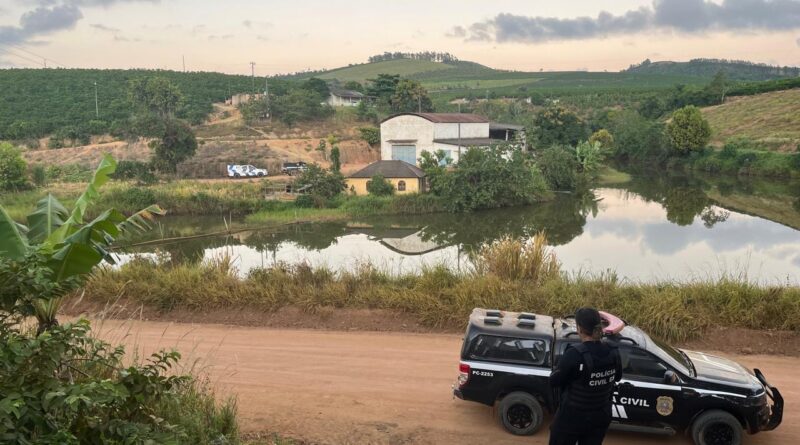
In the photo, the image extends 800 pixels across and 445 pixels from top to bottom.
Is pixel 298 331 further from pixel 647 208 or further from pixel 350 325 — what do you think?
pixel 647 208

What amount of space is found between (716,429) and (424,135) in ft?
138

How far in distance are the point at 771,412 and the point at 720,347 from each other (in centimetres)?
311

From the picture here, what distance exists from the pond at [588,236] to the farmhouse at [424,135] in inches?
375

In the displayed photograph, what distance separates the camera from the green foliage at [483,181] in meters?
37.1

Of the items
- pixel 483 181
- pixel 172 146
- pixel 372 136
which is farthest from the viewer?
pixel 372 136

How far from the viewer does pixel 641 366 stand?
6.60 metres

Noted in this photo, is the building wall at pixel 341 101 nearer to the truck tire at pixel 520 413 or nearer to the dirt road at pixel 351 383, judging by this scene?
the dirt road at pixel 351 383

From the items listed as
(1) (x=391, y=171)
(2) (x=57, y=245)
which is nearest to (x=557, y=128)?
(1) (x=391, y=171)

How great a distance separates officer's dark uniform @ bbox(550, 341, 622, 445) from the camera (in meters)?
4.90

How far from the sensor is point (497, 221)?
3428 cm

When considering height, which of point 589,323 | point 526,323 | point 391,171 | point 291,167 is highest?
point 589,323

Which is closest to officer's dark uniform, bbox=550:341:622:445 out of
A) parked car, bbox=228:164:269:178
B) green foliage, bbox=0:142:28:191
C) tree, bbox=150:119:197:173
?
green foliage, bbox=0:142:28:191

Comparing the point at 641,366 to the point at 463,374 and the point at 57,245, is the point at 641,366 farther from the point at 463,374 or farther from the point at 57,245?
the point at 57,245

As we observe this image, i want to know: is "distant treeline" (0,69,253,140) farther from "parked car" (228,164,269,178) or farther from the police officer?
the police officer
